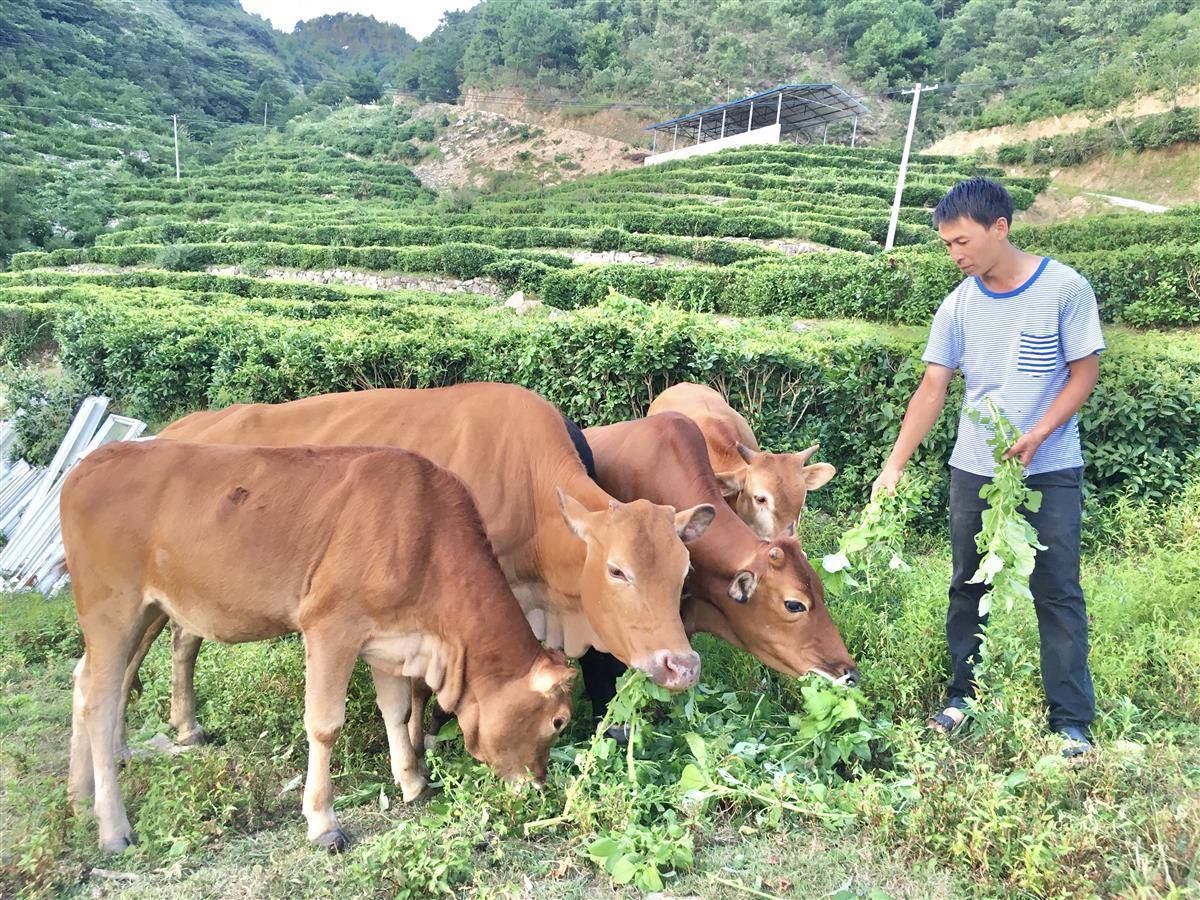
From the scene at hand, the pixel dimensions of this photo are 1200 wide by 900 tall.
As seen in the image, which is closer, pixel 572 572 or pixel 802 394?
pixel 572 572

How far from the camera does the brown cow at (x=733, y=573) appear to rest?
398 centimetres

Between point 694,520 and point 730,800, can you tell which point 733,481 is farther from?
point 730,800

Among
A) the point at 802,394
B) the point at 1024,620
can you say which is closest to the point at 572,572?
the point at 1024,620

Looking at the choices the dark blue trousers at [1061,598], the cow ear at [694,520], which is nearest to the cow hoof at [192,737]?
the cow ear at [694,520]

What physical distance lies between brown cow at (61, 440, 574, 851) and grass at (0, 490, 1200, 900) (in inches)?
9.3

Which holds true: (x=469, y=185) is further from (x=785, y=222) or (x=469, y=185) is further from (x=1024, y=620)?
(x=1024, y=620)

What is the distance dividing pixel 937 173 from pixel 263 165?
44.8m

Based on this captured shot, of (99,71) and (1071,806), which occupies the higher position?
(99,71)

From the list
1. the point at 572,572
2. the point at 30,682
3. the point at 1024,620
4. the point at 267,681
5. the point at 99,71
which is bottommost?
the point at 30,682

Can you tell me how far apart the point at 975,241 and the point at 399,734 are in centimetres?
345

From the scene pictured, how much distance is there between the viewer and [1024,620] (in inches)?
193

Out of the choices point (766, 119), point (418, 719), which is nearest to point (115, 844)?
point (418, 719)

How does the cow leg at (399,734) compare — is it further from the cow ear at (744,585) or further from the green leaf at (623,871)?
the cow ear at (744,585)

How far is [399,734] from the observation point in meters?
3.74
